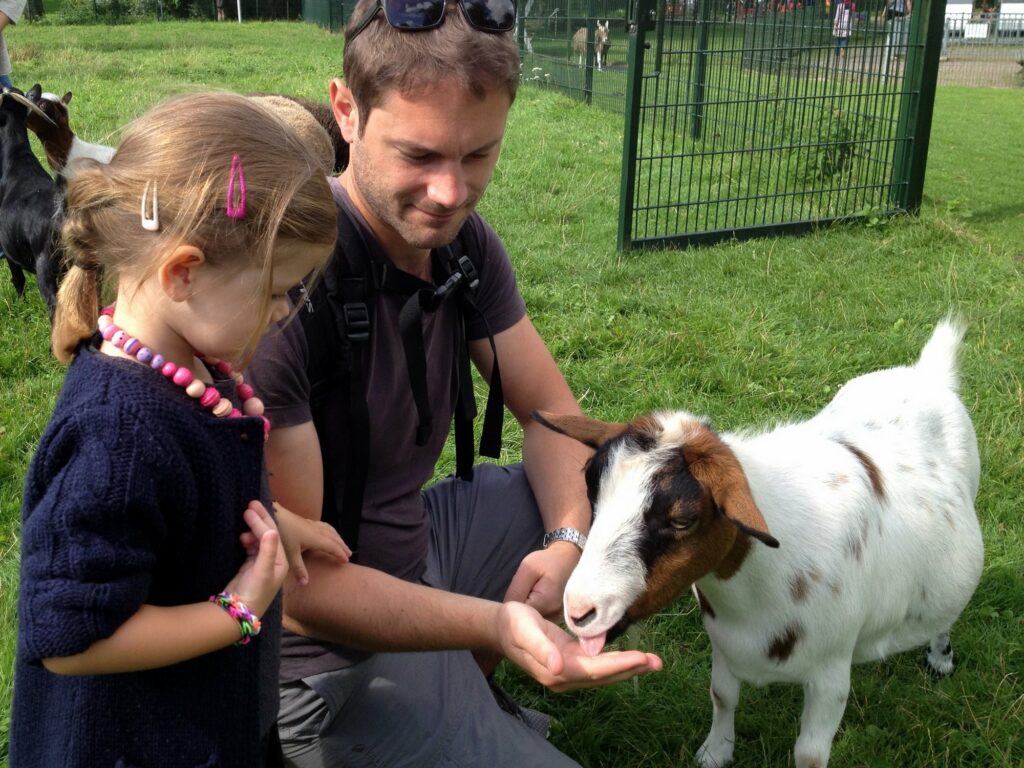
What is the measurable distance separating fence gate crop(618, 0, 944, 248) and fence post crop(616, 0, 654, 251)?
0.28 ft

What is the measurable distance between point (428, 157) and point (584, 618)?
3.43ft

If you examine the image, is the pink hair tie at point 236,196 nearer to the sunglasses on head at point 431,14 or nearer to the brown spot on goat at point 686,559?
the sunglasses on head at point 431,14

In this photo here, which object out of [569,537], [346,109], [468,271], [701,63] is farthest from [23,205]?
[701,63]

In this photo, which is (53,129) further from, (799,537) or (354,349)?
(799,537)

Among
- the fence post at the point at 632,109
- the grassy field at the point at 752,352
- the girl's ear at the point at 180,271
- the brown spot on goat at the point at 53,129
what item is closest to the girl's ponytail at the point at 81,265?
the girl's ear at the point at 180,271

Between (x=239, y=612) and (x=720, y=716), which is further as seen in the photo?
(x=720, y=716)

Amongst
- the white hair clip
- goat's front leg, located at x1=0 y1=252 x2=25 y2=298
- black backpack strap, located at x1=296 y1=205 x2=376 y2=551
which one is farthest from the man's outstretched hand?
goat's front leg, located at x1=0 y1=252 x2=25 y2=298

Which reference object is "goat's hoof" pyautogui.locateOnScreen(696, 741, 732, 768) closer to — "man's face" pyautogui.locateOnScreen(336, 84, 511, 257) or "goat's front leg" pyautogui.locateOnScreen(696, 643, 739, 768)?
"goat's front leg" pyautogui.locateOnScreen(696, 643, 739, 768)

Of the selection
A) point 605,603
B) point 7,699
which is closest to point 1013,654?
point 605,603

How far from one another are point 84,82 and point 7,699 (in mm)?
12585

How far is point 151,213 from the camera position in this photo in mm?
1491

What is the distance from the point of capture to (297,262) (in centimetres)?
162

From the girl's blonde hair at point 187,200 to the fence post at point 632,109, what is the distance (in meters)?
5.41

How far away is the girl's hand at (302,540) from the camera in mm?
1893
